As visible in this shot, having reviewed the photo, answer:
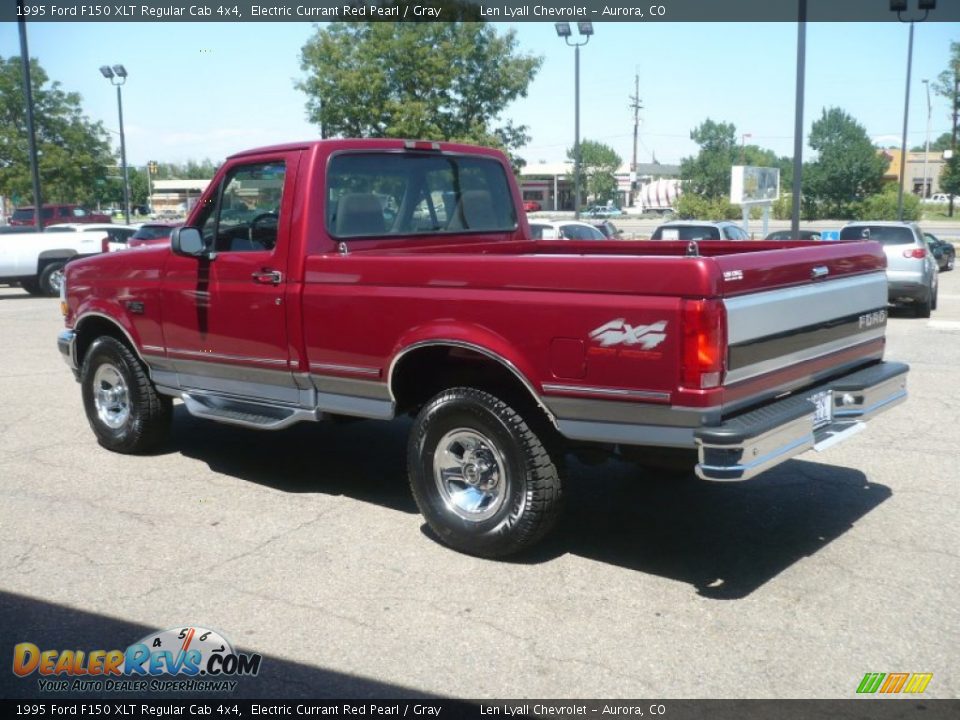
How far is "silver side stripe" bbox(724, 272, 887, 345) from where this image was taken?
4.09m

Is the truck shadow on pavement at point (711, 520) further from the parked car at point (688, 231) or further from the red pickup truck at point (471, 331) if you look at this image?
the parked car at point (688, 231)

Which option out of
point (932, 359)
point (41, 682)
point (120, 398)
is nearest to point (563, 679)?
point (41, 682)

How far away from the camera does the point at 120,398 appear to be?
7141 millimetres

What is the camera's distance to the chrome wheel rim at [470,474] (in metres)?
4.80

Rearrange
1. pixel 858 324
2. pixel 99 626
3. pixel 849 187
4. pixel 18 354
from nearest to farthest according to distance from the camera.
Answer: pixel 99 626
pixel 858 324
pixel 18 354
pixel 849 187

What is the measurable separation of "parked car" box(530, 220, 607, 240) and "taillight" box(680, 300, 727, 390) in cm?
1364

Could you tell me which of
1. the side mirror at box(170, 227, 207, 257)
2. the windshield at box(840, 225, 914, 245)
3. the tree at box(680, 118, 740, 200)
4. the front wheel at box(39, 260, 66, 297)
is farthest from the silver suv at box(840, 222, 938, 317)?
the tree at box(680, 118, 740, 200)

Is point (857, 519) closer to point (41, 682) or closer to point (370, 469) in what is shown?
point (370, 469)

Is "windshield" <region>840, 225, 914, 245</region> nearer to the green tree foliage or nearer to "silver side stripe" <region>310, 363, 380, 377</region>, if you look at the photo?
"silver side stripe" <region>310, 363, 380, 377</region>

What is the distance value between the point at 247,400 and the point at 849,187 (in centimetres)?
7078

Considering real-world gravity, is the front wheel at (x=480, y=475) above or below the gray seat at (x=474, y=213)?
below

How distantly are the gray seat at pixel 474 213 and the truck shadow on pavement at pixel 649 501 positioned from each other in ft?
5.79

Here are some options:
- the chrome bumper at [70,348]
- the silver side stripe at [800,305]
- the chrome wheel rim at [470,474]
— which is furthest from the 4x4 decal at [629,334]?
the chrome bumper at [70,348]

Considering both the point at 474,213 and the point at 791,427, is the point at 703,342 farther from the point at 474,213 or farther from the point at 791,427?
the point at 474,213
